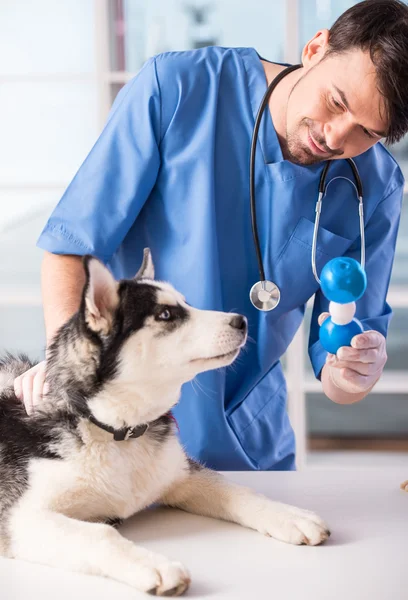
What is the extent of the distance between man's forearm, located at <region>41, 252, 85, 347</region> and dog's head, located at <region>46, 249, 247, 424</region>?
17cm

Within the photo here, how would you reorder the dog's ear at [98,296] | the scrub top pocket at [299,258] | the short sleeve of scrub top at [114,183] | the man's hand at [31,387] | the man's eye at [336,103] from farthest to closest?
the scrub top pocket at [299,258]
the short sleeve of scrub top at [114,183]
the man's eye at [336,103]
the man's hand at [31,387]
the dog's ear at [98,296]

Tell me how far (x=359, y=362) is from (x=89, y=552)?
0.59 metres

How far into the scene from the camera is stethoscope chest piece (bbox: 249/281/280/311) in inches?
55.5

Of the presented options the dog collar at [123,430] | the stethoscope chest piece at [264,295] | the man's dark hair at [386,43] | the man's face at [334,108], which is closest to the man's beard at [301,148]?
the man's face at [334,108]

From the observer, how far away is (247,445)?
1.52 meters

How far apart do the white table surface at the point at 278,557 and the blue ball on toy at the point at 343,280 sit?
352 millimetres

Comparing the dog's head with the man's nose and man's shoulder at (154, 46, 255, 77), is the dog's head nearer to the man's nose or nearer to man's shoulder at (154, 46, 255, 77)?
the man's nose

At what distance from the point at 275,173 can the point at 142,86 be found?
323mm

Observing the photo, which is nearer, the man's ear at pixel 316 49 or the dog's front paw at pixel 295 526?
the dog's front paw at pixel 295 526

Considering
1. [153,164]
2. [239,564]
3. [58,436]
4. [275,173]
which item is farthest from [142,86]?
[239,564]

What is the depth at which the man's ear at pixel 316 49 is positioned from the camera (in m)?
1.30

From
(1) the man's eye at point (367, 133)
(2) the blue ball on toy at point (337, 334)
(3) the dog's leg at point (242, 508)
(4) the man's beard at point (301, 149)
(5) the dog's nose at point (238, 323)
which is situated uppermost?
(1) the man's eye at point (367, 133)

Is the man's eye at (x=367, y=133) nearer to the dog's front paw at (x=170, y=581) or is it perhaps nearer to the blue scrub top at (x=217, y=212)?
the blue scrub top at (x=217, y=212)

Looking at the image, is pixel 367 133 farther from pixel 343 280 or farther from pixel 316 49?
pixel 343 280
